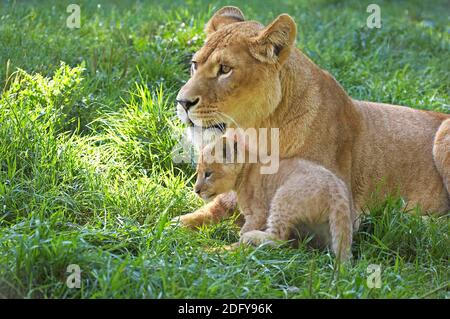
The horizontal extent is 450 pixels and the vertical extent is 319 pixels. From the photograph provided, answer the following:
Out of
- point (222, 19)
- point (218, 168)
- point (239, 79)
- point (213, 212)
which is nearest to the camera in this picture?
point (239, 79)

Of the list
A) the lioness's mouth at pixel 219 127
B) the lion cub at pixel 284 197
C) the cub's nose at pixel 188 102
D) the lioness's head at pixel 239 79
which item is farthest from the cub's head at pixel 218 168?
the cub's nose at pixel 188 102

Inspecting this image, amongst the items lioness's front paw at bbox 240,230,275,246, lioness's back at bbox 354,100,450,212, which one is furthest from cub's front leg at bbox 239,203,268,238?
lioness's back at bbox 354,100,450,212

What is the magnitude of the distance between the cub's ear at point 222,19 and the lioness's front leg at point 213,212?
107 cm

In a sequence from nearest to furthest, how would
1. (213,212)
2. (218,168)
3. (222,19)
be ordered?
(218,168), (213,212), (222,19)

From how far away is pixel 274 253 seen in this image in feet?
15.2

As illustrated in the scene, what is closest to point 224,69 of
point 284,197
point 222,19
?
point 222,19

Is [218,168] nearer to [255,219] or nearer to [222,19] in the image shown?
[255,219]

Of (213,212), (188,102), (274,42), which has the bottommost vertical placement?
(213,212)

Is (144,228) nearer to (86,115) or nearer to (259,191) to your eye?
(259,191)

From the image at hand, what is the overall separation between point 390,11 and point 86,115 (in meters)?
5.63

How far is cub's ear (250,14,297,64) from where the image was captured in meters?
4.88

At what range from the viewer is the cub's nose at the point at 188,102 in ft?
16.1

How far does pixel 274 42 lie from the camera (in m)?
4.92

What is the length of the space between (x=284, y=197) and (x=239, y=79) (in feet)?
2.40
